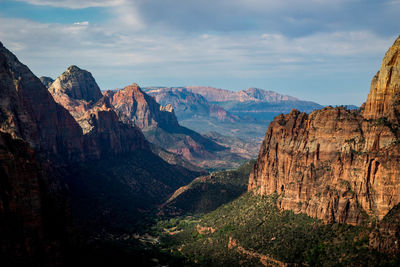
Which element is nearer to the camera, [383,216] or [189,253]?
[383,216]

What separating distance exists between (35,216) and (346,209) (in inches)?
2793

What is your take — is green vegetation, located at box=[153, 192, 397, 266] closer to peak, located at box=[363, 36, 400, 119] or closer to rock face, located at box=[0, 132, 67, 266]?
peak, located at box=[363, 36, 400, 119]

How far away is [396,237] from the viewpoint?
291 ft

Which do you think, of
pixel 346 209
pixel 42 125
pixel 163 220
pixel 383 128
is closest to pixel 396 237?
pixel 346 209

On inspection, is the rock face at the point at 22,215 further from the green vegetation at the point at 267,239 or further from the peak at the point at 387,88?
the peak at the point at 387,88

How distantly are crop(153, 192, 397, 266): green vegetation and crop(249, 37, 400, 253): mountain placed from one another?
179 inches

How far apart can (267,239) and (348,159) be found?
30.2 meters

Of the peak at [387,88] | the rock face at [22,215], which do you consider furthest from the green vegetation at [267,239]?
the rock face at [22,215]

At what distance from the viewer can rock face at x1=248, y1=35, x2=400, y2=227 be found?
99812 millimetres

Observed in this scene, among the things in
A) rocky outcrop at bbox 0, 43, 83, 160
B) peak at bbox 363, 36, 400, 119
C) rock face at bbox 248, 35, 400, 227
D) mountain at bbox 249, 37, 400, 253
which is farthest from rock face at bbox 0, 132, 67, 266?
peak at bbox 363, 36, 400, 119

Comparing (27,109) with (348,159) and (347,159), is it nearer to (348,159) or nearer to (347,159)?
(347,159)

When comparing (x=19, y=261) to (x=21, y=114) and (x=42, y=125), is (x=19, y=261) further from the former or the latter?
(x=42, y=125)

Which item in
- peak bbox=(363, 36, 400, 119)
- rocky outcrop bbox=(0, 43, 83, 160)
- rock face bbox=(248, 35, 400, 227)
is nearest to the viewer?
rock face bbox=(248, 35, 400, 227)

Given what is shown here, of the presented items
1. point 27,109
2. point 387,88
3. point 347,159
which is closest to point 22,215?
point 347,159
